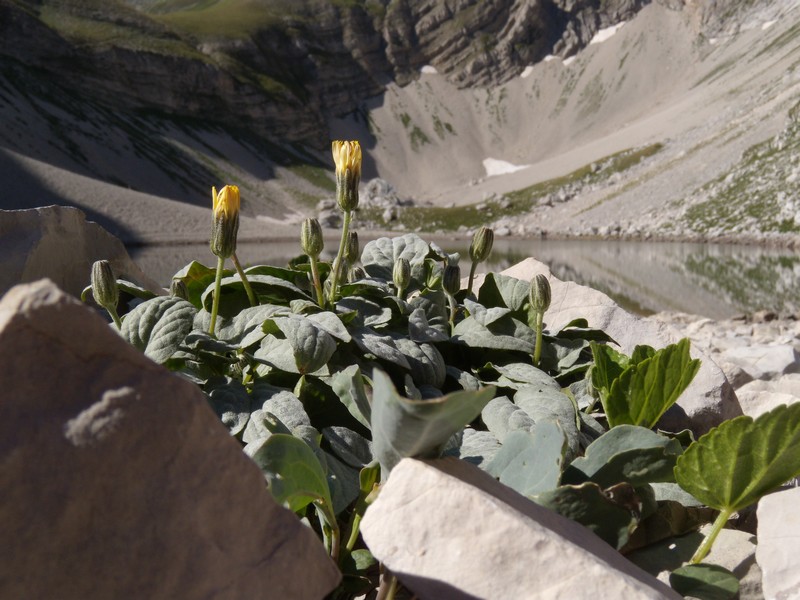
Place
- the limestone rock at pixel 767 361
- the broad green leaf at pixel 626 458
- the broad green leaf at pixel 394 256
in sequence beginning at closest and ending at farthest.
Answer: the broad green leaf at pixel 626 458 → the broad green leaf at pixel 394 256 → the limestone rock at pixel 767 361

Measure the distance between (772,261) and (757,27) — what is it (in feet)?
351

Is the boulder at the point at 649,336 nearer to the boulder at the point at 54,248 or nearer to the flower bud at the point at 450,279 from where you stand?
the flower bud at the point at 450,279

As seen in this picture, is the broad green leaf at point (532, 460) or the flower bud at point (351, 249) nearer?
the broad green leaf at point (532, 460)

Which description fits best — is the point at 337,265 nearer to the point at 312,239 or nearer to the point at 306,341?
the point at 312,239

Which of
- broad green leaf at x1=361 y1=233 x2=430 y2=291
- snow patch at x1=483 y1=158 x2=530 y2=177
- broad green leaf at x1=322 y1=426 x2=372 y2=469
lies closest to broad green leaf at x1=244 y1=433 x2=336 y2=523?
broad green leaf at x1=322 y1=426 x2=372 y2=469

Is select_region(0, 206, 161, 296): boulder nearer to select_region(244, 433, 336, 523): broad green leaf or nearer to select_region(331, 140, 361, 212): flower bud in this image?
select_region(331, 140, 361, 212): flower bud

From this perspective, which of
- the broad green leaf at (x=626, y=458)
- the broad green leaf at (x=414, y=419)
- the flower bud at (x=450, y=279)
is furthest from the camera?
the flower bud at (x=450, y=279)

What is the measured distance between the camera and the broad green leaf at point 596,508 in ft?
5.57

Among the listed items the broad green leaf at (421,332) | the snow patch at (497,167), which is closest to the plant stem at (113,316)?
the broad green leaf at (421,332)

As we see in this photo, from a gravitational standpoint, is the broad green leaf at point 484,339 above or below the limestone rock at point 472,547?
below

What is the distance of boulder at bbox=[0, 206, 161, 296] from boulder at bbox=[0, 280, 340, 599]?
5.40 ft

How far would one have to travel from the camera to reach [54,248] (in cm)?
287

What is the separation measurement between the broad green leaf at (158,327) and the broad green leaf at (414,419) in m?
0.86

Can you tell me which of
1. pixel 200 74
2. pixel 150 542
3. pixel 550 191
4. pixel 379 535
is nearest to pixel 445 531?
pixel 379 535
